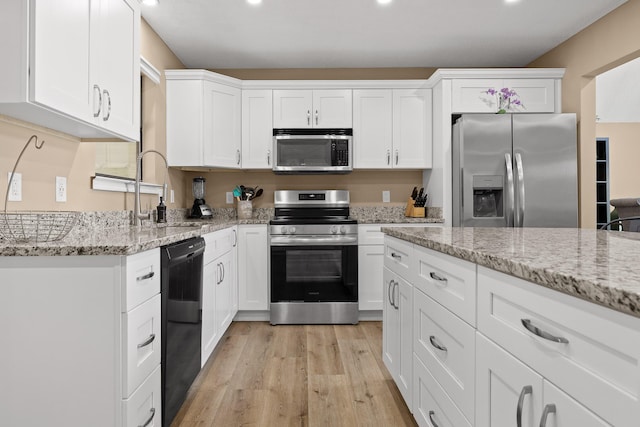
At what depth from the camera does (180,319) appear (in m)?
1.88

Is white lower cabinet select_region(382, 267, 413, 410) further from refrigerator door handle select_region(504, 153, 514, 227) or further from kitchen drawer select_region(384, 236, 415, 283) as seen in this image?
refrigerator door handle select_region(504, 153, 514, 227)

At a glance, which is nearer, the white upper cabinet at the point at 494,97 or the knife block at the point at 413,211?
the white upper cabinet at the point at 494,97

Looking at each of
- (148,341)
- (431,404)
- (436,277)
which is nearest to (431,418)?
(431,404)

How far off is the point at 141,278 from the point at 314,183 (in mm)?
2882

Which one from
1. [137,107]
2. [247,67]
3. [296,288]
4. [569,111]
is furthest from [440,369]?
[247,67]

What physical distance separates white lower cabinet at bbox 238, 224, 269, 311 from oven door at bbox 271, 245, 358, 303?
0.14 m

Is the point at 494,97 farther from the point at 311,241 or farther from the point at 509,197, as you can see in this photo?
the point at 311,241

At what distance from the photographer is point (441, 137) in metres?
3.64

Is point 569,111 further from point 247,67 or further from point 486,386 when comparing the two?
point 486,386

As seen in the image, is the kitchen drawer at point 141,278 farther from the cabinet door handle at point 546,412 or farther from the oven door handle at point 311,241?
the oven door handle at point 311,241

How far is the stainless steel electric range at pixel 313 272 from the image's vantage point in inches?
137

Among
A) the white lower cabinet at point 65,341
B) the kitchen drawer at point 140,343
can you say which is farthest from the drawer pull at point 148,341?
the white lower cabinet at point 65,341

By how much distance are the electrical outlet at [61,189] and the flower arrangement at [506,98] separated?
3.39 m

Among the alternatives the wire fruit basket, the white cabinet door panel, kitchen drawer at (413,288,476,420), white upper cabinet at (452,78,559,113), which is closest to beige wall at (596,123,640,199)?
white upper cabinet at (452,78,559,113)
